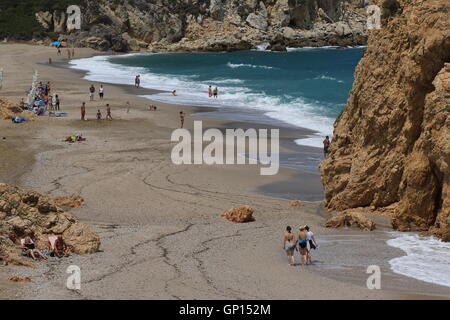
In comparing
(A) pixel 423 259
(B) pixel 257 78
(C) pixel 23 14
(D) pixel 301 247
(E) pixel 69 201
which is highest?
(C) pixel 23 14

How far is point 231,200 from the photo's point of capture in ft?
69.1

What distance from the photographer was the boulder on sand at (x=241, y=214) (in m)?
18.5

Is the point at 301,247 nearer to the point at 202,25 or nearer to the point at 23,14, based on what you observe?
the point at 202,25

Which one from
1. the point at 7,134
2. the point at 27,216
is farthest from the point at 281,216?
the point at 7,134

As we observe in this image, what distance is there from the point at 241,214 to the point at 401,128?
189 inches

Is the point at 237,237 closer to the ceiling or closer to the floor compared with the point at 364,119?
closer to the floor

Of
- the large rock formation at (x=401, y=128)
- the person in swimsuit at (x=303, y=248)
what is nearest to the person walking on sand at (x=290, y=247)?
the person in swimsuit at (x=303, y=248)

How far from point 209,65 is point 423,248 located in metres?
63.1

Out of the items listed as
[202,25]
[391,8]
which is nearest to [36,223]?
[391,8]

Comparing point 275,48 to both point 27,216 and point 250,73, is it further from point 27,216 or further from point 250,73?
point 27,216

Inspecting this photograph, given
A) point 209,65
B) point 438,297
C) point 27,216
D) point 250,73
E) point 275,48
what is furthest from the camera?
point 275,48

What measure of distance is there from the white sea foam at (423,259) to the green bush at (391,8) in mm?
5964

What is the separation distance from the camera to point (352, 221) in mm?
17859
